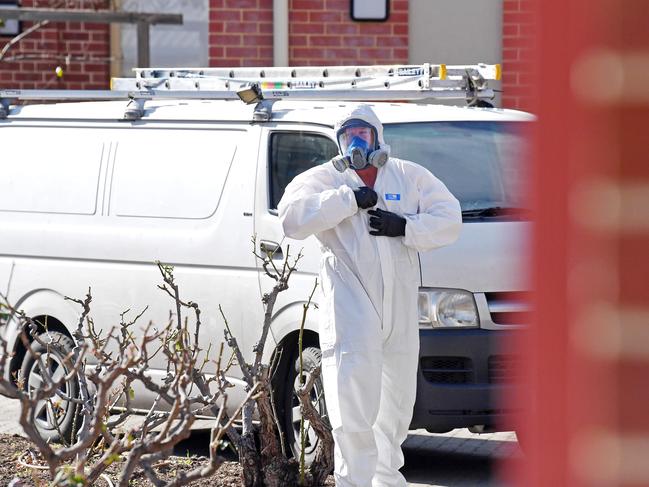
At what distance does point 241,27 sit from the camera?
12047 mm

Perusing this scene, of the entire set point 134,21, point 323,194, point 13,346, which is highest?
point 134,21

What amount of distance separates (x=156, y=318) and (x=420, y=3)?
5.63 metres

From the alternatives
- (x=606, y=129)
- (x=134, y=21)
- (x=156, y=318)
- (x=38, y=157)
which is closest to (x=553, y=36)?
(x=606, y=129)

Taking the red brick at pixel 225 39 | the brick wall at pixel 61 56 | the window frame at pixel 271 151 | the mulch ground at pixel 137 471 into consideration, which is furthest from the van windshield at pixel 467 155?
the brick wall at pixel 61 56

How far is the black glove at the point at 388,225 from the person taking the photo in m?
5.94

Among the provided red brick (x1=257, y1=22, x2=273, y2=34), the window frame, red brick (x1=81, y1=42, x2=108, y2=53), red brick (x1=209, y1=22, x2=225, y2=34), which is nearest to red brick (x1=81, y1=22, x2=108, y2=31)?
red brick (x1=81, y1=42, x2=108, y2=53)

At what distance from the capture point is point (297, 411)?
6719mm

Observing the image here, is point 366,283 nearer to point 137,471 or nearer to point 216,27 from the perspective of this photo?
point 137,471

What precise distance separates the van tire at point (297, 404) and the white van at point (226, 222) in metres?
0.02

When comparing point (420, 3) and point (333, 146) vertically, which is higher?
point (420, 3)

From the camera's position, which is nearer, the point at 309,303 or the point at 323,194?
the point at 323,194

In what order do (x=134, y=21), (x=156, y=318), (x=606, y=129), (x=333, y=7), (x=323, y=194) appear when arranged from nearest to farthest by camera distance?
(x=606, y=129)
(x=323, y=194)
(x=156, y=318)
(x=134, y=21)
(x=333, y=7)

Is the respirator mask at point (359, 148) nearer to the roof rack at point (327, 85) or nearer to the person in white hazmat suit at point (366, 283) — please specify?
the person in white hazmat suit at point (366, 283)

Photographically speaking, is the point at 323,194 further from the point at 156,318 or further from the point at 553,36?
the point at 553,36
